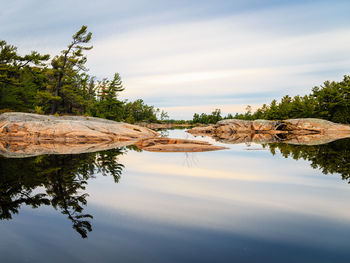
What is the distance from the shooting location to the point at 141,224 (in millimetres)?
3529

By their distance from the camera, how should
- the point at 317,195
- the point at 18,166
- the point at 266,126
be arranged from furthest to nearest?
the point at 266,126 → the point at 18,166 → the point at 317,195

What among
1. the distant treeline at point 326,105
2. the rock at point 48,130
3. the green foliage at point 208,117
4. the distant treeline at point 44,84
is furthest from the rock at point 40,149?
the green foliage at point 208,117

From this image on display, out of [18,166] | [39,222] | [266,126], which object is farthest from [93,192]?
[266,126]

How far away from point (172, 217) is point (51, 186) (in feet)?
10.6

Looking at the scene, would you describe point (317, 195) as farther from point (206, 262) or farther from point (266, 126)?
point (266, 126)

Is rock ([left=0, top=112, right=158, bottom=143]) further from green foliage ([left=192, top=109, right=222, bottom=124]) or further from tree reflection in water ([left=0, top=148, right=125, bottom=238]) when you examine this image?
green foliage ([left=192, top=109, right=222, bottom=124])

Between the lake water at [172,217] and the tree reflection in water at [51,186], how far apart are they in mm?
21

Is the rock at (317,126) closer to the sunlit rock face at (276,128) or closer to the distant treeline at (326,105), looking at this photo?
the sunlit rock face at (276,128)

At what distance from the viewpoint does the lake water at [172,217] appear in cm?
274

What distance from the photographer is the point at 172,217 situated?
380 centimetres

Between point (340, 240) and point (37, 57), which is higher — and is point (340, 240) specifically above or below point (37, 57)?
below

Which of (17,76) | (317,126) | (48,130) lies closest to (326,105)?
(317,126)

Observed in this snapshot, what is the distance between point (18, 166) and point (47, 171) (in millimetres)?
1721

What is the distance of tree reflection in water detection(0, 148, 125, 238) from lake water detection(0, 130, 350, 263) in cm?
2
